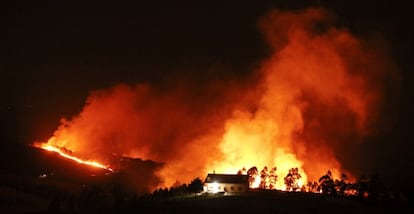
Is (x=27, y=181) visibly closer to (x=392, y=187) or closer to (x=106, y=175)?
(x=106, y=175)

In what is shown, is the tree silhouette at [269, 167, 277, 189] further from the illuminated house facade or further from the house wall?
the house wall

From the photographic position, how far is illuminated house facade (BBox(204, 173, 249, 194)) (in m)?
95.6

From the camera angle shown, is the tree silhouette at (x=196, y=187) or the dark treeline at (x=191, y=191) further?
the tree silhouette at (x=196, y=187)

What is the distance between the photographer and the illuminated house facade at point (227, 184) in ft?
314

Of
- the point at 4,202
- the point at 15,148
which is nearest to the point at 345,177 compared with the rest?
the point at 4,202

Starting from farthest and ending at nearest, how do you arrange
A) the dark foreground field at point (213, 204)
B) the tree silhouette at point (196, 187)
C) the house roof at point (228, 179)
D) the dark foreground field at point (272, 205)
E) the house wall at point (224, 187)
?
the house roof at point (228, 179), the tree silhouette at point (196, 187), the house wall at point (224, 187), the dark foreground field at point (213, 204), the dark foreground field at point (272, 205)

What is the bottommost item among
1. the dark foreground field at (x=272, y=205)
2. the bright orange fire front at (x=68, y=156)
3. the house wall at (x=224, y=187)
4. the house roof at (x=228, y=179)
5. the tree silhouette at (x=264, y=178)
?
the dark foreground field at (x=272, y=205)

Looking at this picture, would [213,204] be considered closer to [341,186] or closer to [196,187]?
[196,187]

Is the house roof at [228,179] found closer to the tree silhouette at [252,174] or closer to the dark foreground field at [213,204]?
the dark foreground field at [213,204]

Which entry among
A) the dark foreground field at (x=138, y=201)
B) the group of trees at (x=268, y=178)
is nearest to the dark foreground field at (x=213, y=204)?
the dark foreground field at (x=138, y=201)

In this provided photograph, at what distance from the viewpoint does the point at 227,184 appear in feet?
316

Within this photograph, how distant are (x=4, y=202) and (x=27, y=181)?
79.9 ft

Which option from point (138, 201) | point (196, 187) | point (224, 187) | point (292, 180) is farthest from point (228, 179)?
point (138, 201)

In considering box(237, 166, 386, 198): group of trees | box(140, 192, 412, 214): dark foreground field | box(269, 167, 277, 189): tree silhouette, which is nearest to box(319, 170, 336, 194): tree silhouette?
box(237, 166, 386, 198): group of trees
